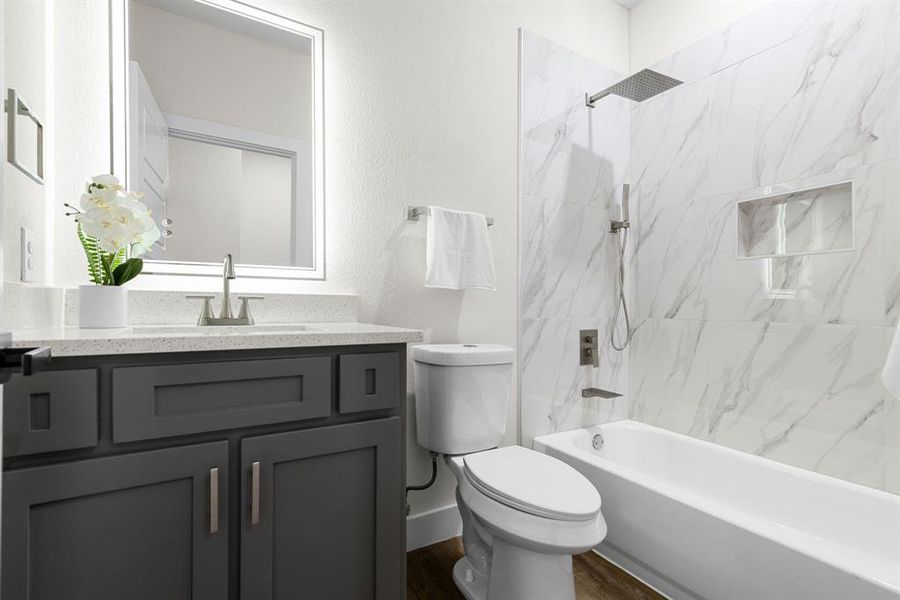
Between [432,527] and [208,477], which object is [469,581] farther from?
[208,477]

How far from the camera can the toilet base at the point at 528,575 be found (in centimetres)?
133

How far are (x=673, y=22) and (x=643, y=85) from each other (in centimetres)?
66

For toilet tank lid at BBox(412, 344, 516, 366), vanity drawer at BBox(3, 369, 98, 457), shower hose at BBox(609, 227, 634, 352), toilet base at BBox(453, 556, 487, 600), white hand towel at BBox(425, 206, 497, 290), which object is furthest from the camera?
shower hose at BBox(609, 227, 634, 352)

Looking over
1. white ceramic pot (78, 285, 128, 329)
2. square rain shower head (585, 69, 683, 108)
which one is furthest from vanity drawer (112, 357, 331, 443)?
square rain shower head (585, 69, 683, 108)

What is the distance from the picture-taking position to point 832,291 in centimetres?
172

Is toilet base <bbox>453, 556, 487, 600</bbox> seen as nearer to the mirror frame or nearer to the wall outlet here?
the mirror frame

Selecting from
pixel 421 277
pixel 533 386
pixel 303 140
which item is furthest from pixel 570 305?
pixel 303 140

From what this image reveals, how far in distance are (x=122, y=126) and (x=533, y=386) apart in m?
1.82

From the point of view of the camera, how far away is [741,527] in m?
1.33

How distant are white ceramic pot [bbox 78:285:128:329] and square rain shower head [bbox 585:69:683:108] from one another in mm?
1962

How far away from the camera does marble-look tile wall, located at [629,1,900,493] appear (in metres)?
1.62

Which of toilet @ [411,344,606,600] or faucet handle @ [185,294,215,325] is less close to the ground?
faucet handle @ [185,294,215,325]

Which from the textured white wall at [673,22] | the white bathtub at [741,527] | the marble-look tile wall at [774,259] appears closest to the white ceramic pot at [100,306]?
the white bathtub at [741,527]

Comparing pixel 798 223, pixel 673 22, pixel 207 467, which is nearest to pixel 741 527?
pixel 798 223
